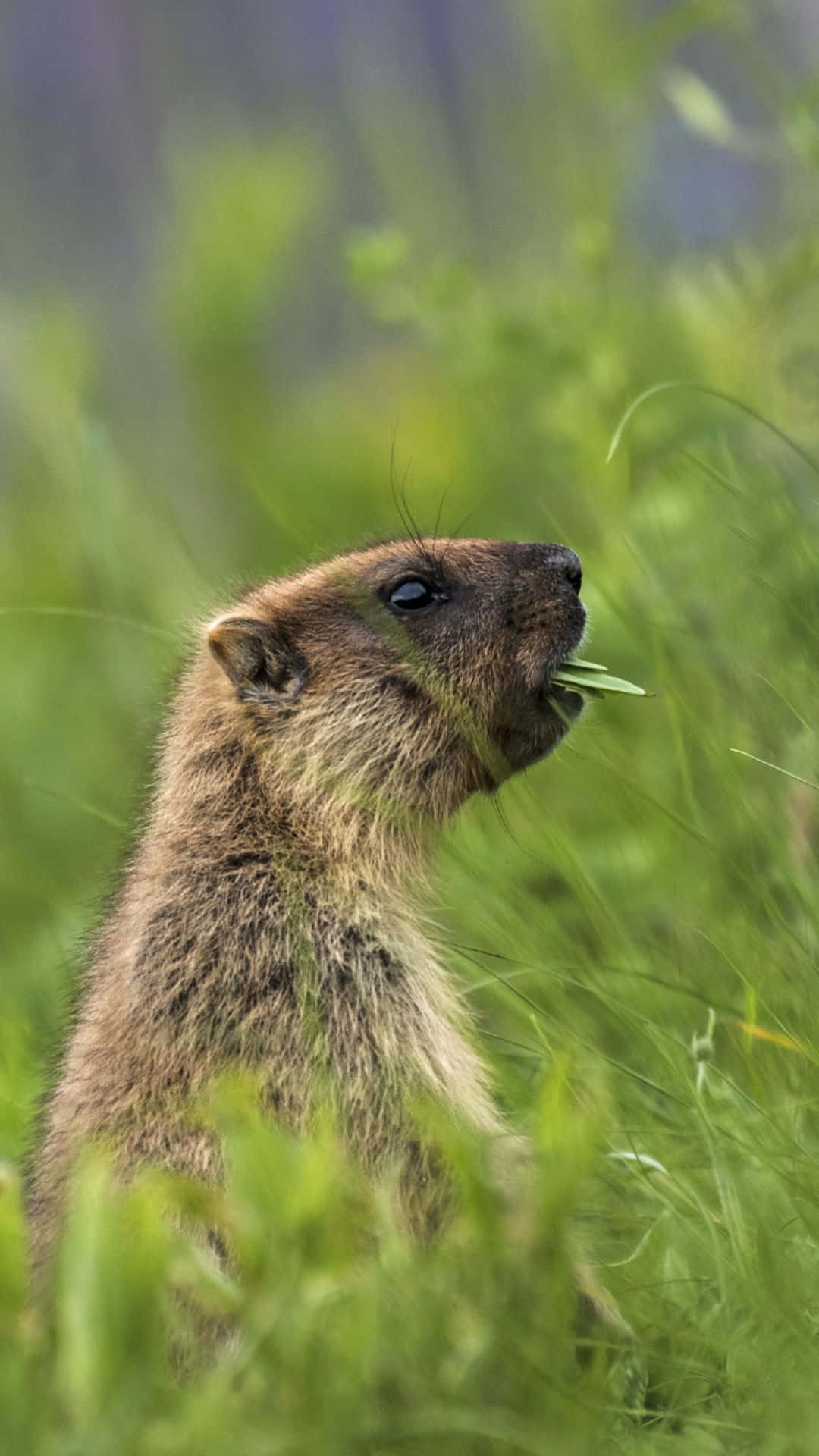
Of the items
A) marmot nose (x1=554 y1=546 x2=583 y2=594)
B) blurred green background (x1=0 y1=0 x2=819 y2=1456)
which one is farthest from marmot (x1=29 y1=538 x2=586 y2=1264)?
blurred green background (x1=0 y1=0 x2=819 y2=1456)

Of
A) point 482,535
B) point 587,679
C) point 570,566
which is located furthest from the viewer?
point 482,535

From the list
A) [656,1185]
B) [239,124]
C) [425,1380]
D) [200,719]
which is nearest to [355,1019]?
[656,1185]

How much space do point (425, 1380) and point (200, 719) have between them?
2.51m

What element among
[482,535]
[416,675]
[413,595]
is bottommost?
[416,675]

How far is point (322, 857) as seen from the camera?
4.61 m

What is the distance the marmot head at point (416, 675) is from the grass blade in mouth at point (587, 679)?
31 mm

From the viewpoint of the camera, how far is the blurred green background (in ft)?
9.35

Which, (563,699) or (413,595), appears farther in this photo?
(413,595)

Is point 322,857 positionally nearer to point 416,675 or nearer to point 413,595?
point 416,675

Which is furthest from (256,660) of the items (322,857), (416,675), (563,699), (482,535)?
(482,535)

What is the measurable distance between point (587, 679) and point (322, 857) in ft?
2.79

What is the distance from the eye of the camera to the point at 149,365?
7.38m

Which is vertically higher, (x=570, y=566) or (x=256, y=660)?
(x=256, y=660)

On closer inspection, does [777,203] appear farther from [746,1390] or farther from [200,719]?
[746,1390]
